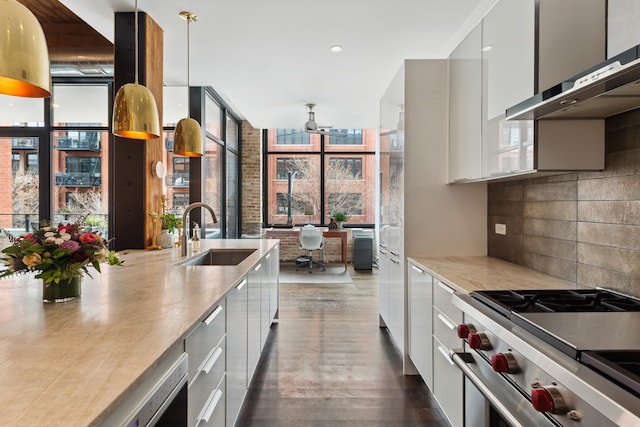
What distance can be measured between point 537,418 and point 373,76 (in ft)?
13.4

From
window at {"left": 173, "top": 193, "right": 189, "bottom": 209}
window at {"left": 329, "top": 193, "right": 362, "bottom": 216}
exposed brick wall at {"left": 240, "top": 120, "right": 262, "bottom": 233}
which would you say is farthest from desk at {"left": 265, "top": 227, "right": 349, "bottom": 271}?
window at {"left": 173, "top": 193, "right": 189, "bottom": 209}

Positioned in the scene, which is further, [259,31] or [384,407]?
[259,31]

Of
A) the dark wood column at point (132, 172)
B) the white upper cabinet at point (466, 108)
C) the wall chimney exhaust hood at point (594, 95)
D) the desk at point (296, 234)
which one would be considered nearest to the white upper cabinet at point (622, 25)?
the wall chimney exhaust hood at point (594, 95)

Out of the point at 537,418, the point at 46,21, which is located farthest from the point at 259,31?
the point at 537,418

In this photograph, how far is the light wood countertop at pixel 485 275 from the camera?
181cm

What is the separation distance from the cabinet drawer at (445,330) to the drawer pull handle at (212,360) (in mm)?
1104

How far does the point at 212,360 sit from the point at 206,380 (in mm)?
83

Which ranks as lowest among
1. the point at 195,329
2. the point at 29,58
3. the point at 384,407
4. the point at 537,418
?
the point at 384,407

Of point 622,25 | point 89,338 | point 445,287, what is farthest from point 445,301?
point 89,338

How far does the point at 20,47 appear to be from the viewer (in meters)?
1.05

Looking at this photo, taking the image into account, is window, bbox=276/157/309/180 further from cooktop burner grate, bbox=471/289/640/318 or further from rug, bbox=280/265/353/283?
cooktop burner grate, bbox=471/289/640/318

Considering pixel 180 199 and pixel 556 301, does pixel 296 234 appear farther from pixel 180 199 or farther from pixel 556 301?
pixel 556 301

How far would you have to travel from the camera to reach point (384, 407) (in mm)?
2338

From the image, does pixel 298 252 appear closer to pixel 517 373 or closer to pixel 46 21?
pixel 46 21
